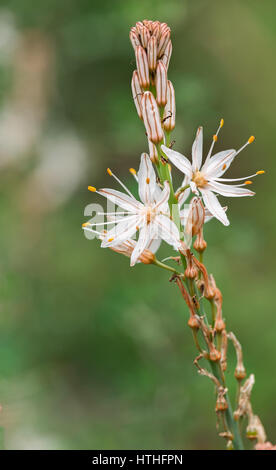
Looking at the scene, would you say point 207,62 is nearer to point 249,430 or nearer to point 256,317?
point 256,317

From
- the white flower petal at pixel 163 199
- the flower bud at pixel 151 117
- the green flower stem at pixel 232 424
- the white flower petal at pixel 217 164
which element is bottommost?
the green flower stem at pixel 232 424

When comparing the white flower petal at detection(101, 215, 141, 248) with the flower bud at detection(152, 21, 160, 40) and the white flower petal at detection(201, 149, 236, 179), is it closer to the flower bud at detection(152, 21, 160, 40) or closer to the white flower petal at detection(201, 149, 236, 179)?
the white flower petal at detection(201, 149, 236, 179)

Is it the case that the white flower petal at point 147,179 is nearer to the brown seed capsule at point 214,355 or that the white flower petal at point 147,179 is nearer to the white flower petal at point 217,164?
the white flower petal at point 217,164

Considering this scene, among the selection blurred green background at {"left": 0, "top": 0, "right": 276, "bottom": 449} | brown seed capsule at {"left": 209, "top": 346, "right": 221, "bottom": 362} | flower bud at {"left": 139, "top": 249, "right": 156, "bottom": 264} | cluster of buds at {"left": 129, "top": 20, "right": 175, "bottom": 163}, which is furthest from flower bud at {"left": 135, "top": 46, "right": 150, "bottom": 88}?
blurred green background at {"left": 0, "top": 0, "right": 276, "bottom": 449}

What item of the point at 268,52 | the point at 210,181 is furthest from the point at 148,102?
the point at 268,52

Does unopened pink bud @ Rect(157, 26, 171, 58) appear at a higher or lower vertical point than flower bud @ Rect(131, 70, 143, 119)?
higher

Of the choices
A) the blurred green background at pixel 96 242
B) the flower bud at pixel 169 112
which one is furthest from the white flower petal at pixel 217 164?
the blurred green background at pixel 96 242
